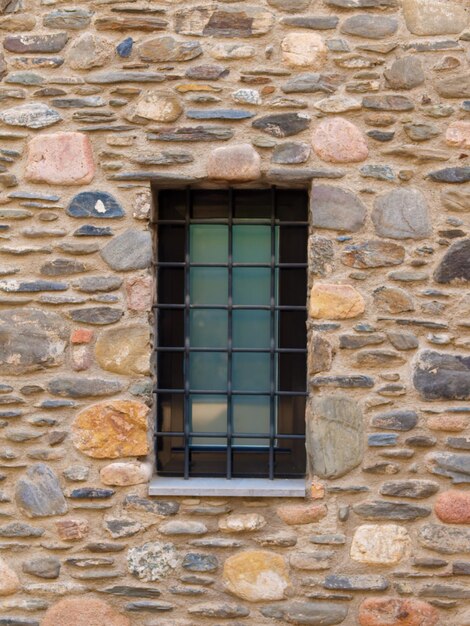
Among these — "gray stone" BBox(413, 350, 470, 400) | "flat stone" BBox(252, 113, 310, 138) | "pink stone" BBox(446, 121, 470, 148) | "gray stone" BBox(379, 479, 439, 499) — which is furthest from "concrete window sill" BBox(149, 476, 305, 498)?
"pink stone" BBox(446, 121, 470, 148)

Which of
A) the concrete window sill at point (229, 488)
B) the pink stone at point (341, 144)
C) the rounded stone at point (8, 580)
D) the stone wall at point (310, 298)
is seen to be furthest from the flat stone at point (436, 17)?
the rounded stone at point (8, 580)

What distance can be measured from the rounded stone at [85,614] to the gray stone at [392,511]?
1.17 meters

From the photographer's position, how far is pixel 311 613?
133 inches

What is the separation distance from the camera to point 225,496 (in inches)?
135

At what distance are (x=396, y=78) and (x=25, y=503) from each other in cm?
252

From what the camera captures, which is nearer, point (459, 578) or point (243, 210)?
point (459, 578)

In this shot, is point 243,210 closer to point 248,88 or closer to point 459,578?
point 248,88

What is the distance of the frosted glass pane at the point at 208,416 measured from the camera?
3719 mm

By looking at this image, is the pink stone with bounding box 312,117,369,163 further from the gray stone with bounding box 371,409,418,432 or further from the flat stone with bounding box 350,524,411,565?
the flat stone with bounding box 350,524,411,565

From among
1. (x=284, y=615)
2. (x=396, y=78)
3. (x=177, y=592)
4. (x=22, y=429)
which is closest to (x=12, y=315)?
(x=22, y=429)

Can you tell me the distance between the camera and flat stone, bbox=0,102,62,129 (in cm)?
352

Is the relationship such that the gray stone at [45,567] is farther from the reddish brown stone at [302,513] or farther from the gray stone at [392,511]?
the gray stone at [392,511]

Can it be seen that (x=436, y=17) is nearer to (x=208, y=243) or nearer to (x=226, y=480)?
(x=208, y=243)

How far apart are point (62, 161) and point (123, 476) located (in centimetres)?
144
